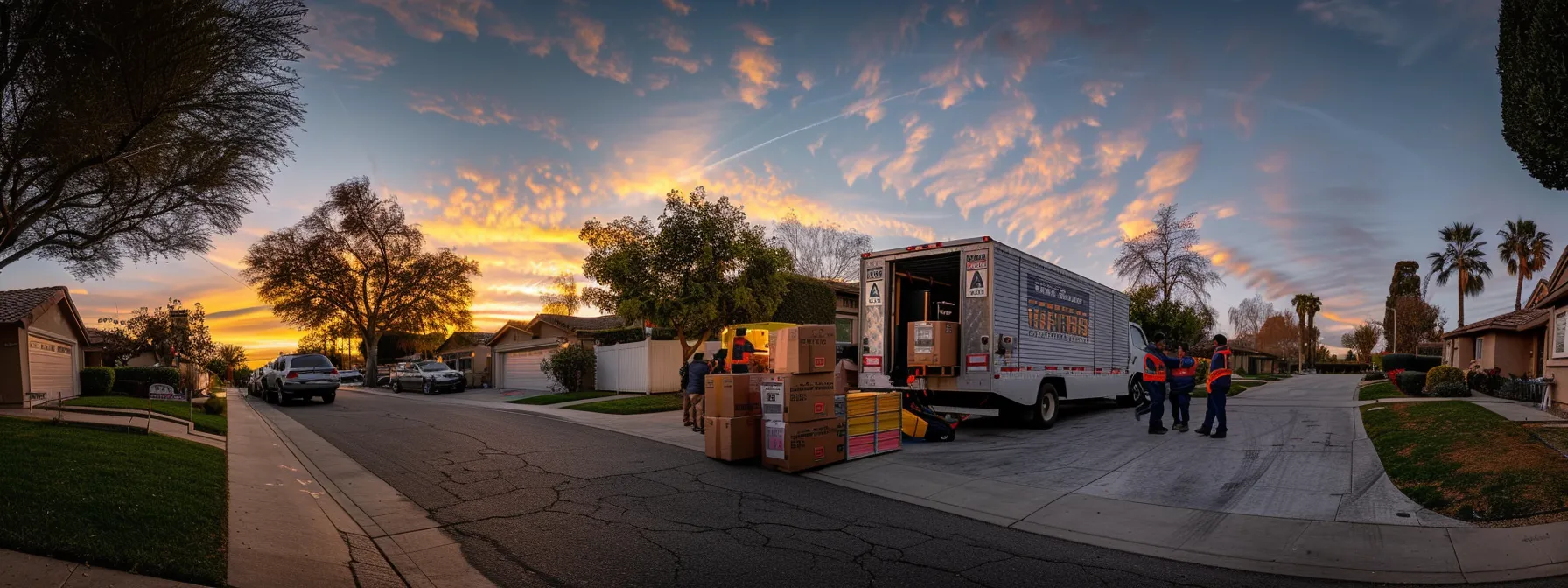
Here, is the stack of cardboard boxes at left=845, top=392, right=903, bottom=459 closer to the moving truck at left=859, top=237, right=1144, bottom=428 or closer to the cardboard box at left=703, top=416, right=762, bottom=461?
the moving truck at left=859, top=237, right=1144, bottom=428

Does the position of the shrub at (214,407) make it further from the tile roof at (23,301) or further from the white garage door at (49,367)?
the tile roof at (23,301)

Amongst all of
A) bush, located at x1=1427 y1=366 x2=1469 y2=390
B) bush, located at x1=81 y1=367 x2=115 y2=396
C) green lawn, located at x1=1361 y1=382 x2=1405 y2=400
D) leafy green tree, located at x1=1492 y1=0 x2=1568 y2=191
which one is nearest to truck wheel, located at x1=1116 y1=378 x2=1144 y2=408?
green lawn, located at x1=1361 y1=382 x2=1405 y2=400

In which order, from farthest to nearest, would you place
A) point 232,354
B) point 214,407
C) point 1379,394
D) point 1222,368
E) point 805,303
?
1. point 232,354
2. point 805,303
3. point 1379,394
4. point 214,407
5. point 1222,368

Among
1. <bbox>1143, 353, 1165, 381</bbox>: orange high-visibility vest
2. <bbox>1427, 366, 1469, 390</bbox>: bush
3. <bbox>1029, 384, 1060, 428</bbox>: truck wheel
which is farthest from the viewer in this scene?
<bbox>1427, 366, 1469, 390</bbox>: bush

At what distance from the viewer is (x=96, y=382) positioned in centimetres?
2436

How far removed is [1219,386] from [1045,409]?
282 cm

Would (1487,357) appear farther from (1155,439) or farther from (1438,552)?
(1438,552)

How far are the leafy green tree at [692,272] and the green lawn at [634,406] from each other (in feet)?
10.2

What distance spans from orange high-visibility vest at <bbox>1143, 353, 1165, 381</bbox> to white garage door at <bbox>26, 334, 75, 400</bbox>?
26.5 meters

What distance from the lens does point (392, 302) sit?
151ft

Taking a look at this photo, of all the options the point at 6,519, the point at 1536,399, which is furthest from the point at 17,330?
the point at 1536,399

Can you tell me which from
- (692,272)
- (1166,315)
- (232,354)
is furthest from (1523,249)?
(232,354)

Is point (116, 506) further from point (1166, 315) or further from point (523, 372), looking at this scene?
point (1166, 315)

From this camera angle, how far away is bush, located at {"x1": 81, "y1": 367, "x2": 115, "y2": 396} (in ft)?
79.6
